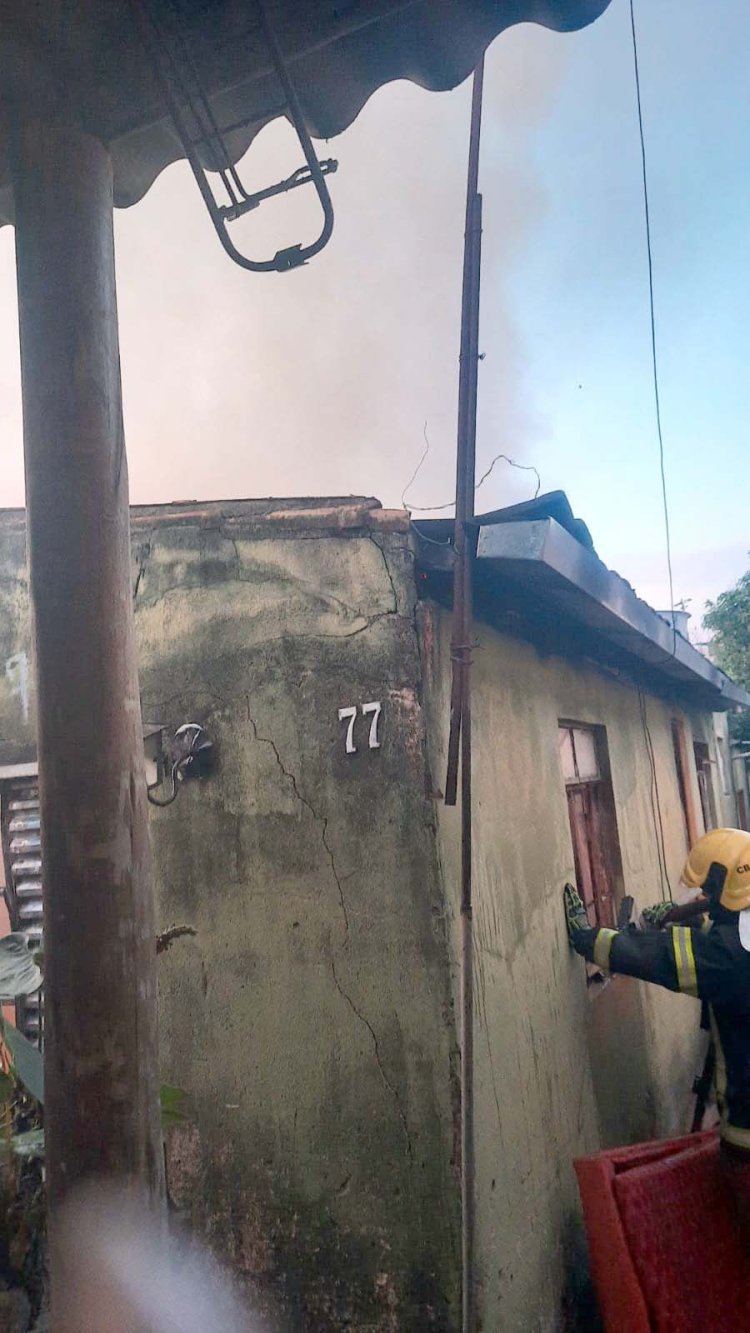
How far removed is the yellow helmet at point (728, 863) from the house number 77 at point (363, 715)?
5.52 feet

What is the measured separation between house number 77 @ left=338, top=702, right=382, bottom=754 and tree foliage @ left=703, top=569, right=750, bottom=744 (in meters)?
17.4

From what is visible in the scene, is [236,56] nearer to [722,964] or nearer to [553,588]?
[553,588]

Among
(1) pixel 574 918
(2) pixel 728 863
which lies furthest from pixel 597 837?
(2) pixel 728 863

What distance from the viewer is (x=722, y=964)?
3582 millimetres

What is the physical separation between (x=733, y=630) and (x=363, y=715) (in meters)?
17.9

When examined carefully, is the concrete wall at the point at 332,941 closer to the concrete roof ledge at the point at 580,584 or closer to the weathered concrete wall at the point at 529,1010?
the weathered concrete wall at the point at 529,1010

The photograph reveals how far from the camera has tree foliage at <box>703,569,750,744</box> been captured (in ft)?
62.5

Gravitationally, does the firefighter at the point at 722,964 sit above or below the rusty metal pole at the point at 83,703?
below

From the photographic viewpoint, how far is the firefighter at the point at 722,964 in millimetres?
3588

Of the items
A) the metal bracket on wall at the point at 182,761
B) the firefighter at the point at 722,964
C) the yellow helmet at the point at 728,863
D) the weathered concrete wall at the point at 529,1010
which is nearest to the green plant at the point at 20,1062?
the metal bracket on wall at the point at 182,761

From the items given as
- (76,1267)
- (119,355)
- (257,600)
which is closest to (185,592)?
(257,600)

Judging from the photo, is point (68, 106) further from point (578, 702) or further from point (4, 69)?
point (578, 702)

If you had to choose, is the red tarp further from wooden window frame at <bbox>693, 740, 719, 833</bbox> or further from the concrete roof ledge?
wooden window frame at <bbox>693, 740, 719, 833</bbox>

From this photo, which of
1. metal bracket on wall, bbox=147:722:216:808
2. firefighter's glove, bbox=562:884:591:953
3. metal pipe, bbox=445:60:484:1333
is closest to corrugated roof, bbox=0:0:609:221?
metal pipe, bbox=445:60:484:1333
